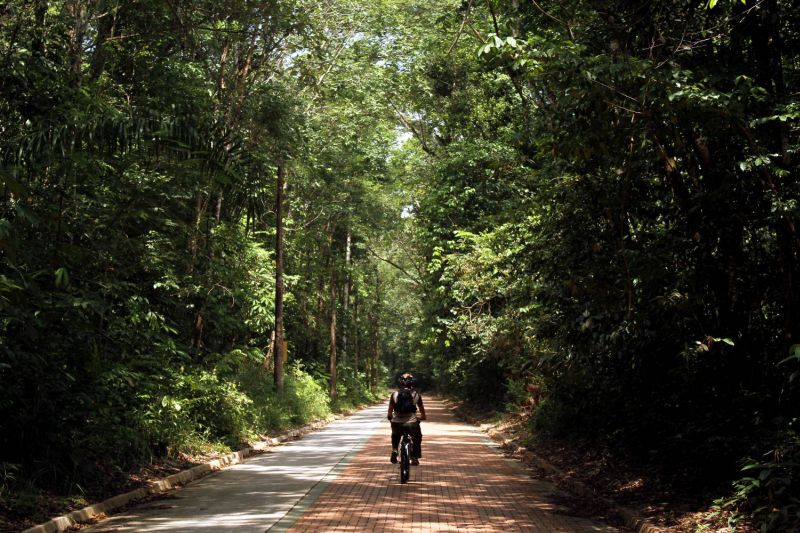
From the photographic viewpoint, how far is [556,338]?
41.8 feet

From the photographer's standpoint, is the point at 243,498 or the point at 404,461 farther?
the point at 404,461

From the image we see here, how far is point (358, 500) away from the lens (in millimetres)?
9711

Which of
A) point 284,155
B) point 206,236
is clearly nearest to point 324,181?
point 284,155

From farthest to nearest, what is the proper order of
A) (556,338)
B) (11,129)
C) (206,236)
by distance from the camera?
(206,236) < (556,338) < (11,129)

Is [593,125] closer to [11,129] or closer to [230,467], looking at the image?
[11,129]

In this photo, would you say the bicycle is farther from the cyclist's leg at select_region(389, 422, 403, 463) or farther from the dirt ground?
the dirt ground

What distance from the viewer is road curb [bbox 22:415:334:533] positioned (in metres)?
7.73

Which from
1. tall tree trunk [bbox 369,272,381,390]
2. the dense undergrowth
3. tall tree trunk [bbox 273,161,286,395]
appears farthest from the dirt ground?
tall tree trunk [bbox 369,272,381,390]

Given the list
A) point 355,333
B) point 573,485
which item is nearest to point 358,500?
point 573,485

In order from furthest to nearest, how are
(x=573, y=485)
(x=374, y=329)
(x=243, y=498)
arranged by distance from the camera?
(x=374, y=329)
(x=573, y=485)
(x=243, y=498)

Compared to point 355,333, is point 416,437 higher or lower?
lower

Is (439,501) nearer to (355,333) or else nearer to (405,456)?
(405,456)

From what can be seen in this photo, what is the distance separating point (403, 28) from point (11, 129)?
62.2 ft

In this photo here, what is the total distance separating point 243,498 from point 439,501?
2.83m
